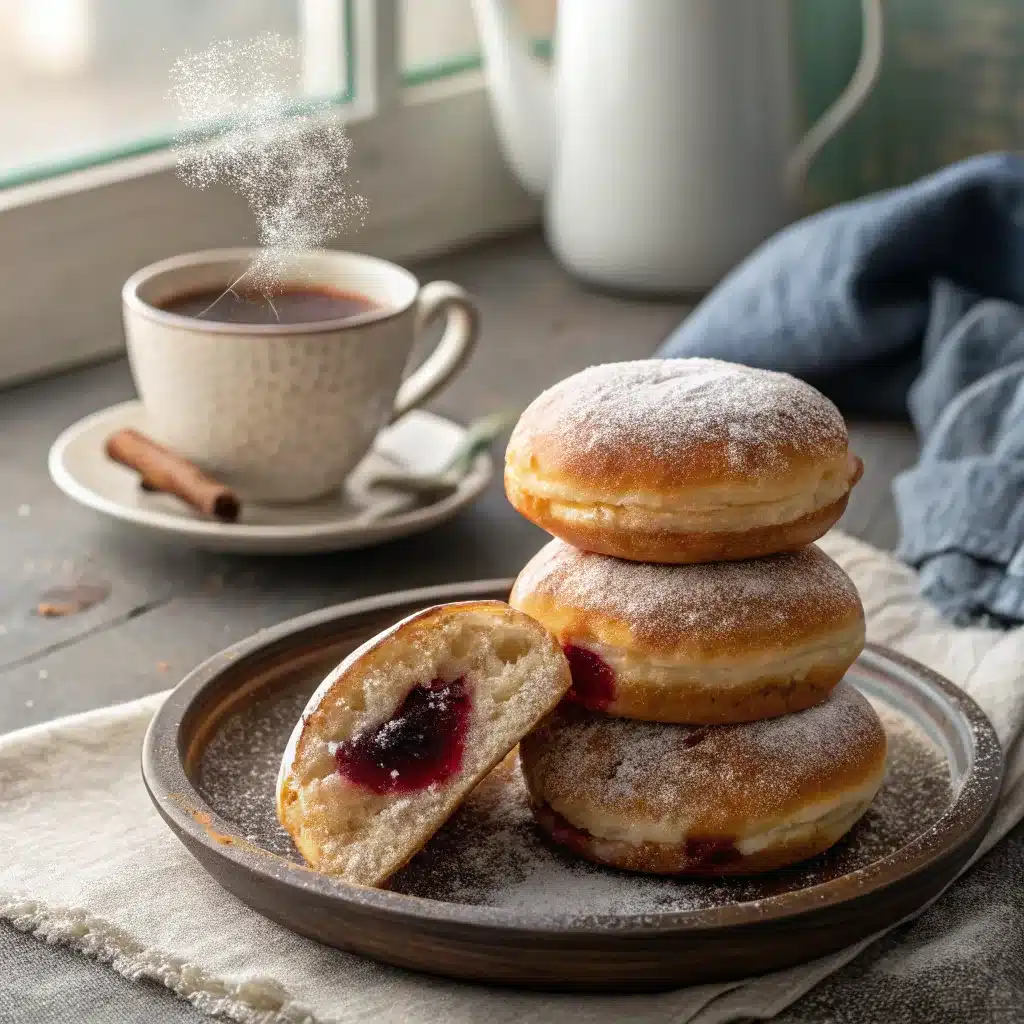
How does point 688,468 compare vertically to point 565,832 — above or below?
above

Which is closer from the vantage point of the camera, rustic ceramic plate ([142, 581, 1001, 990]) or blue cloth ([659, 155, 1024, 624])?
rustic ceramic plate ([142, 581, 1001, 990])

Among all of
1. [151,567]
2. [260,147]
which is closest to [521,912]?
[260,147]

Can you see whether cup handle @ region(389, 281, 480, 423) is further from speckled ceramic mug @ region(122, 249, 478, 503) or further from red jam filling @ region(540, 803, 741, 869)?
red jam filling @ region(540, 803, 741, 869)

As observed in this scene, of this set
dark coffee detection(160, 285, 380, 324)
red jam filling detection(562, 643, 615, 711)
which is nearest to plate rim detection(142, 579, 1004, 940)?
red jam filling detection(562, 643, 615, 711)

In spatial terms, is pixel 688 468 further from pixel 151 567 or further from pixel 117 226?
pixel 117 226

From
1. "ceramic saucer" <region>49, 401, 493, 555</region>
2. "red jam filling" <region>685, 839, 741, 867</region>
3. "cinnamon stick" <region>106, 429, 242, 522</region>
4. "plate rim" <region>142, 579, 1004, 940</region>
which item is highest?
"plate rim" <region>142, 579, 1004, 940</region>

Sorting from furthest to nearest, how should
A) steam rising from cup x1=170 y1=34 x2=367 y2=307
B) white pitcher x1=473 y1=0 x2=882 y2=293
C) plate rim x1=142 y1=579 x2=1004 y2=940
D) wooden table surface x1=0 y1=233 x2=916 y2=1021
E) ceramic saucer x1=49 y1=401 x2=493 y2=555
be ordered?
1. white pitcher x1=473 y1=0 x2=882 y2=293
2. ceramic saucer x1=49 y1=401 x2=493 y2=555
3. wooden table surface x1=0 y1=233 x2=916 y2=1021
4. steam rising from cup x1=170 y1=34 x2=367 y2=307
5. plate rim x1=142 y1=579 x2=1004 y2=940
